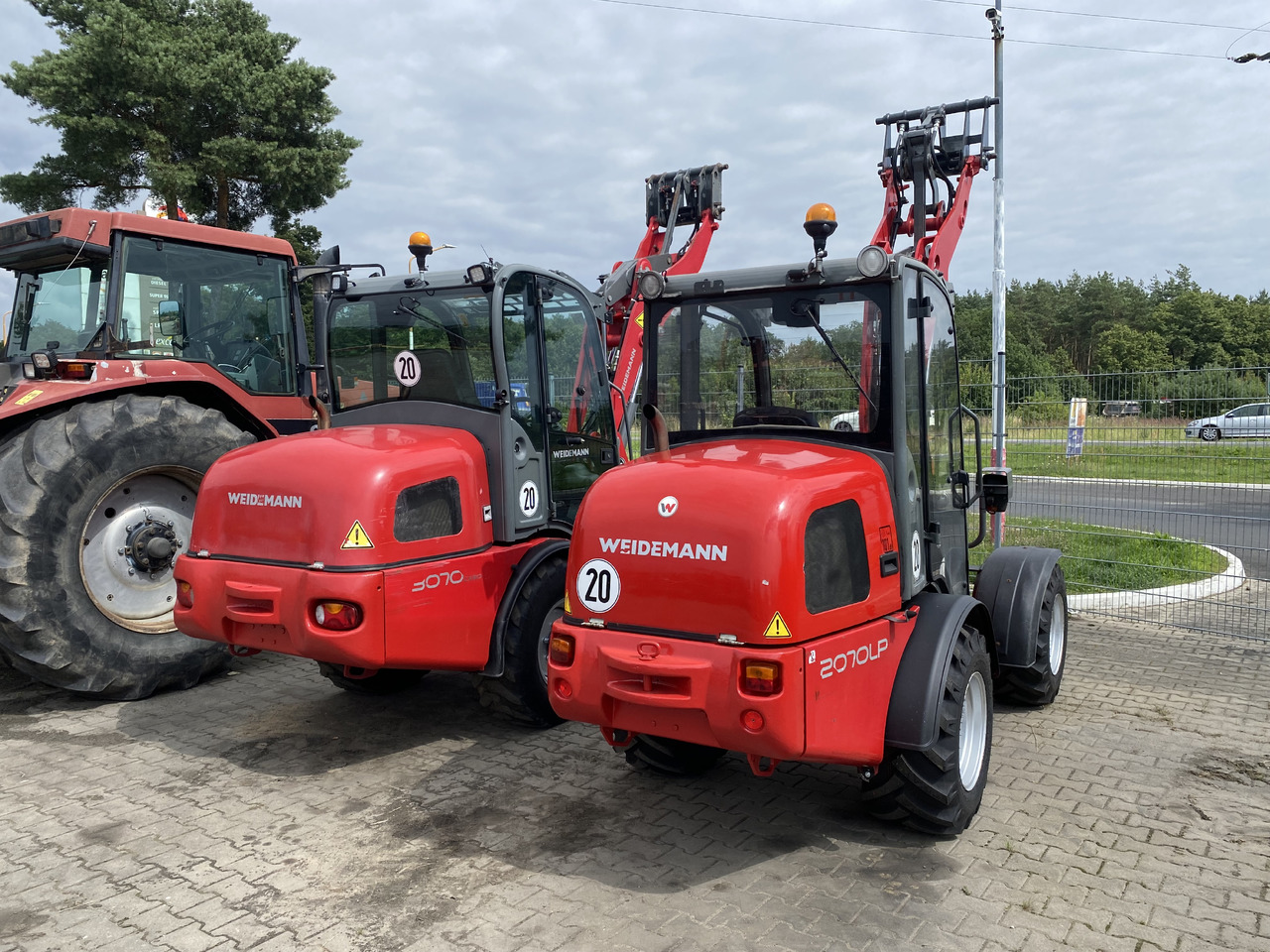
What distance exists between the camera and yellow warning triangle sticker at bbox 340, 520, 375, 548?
4645 mm

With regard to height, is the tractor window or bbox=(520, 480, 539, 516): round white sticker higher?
the tractor window

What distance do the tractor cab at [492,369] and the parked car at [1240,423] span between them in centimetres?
504

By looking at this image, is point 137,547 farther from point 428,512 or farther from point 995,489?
point 995,489

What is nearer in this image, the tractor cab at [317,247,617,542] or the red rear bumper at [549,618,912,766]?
the red rear bumper at [549,618,912,766]

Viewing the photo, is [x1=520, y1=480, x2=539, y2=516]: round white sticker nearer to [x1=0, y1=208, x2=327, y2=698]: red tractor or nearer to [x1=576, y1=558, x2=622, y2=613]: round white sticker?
[x1=576, y1=558, x2=622, y2=613]: round white sticker

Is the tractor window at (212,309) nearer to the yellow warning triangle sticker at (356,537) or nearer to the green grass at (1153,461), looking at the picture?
the yellow warning triangle sticker at (356,537)

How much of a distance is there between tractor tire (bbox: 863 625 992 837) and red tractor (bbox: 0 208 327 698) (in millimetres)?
4573

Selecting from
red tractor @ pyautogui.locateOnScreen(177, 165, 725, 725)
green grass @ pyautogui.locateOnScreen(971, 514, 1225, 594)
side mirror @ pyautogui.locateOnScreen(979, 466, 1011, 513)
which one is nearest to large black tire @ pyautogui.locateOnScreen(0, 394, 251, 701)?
red tractor @ pyautogui.locateOnScreen(177, 165, 725, 725)

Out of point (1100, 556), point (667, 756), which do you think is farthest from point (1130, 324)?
point (667, 756)

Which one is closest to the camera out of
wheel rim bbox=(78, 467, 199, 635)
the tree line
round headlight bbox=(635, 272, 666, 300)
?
round headlight bbox=(635, 272, 666, 300)

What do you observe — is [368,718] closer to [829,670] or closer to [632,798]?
[632,798]

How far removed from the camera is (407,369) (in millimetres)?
5734

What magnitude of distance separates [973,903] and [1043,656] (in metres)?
2.39

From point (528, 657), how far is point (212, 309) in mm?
3746
